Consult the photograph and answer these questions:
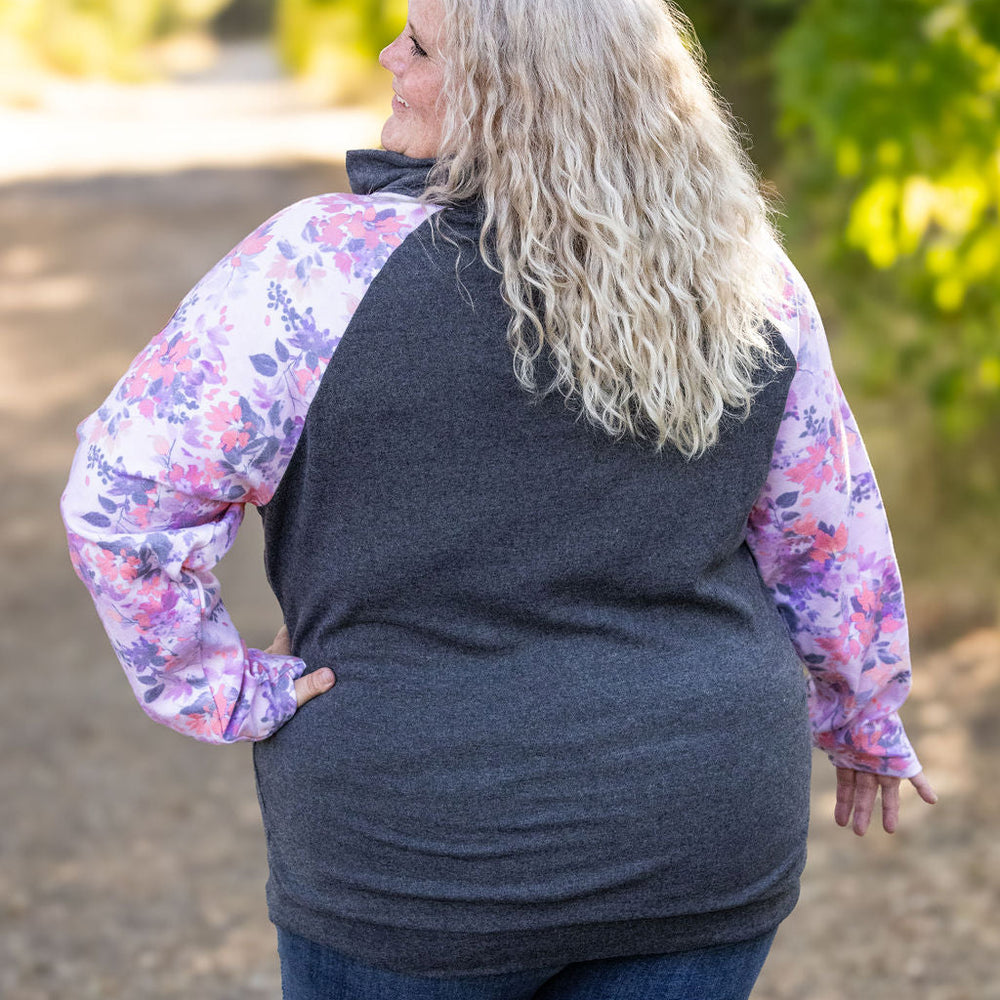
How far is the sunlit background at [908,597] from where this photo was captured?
3.17 metres

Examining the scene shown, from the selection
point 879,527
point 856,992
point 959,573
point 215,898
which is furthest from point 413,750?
point 959,573

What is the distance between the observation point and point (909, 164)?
10.5 ft

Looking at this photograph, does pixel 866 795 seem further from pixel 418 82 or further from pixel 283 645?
pixel 418 82

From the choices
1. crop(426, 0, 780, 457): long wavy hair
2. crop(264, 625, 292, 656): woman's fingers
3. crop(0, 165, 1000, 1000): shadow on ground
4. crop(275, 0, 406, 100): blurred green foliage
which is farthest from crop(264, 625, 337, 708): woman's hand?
crop(275, 0, 406, 100): blurred green foliage

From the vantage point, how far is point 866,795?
1.71 metres

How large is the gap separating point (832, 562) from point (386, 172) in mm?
669

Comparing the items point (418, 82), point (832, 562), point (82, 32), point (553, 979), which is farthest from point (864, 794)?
point (82, 32)

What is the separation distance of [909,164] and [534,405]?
2.30 metres

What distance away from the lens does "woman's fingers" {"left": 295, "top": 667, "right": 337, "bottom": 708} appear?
4.32 ft

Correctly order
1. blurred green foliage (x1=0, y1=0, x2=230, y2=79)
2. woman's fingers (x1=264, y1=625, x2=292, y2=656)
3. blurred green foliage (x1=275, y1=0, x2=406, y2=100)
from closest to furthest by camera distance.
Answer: woman's fingers (x1=264, y1=625, x2=292, y2=656)
blurred green foliage (x1=275, y1=0, x2=406, y2=100)
blurred green foliage (x1=0, y1=0, x2=230, y2=79)

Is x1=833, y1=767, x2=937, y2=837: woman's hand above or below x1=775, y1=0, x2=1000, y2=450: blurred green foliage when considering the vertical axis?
below

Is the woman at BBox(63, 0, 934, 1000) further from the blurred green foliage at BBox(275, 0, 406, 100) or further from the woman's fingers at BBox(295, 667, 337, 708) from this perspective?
the blurred green foliage at BBox(275, 0, 406, 100)

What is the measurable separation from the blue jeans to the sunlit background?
0.94 meters

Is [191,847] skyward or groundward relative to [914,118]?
groundward
